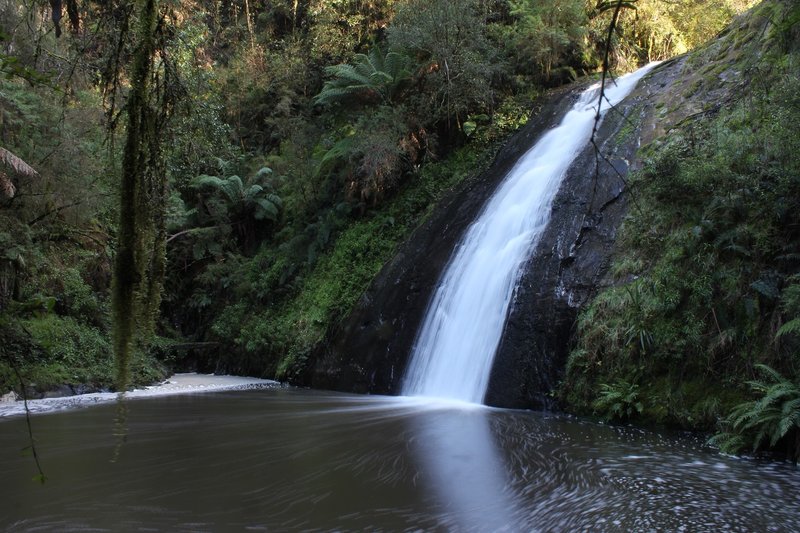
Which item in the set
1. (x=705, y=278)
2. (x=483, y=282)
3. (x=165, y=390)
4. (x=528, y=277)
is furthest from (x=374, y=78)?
(x=705, y=278)

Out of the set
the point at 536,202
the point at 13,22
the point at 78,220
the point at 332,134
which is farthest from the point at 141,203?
the point at 332,134

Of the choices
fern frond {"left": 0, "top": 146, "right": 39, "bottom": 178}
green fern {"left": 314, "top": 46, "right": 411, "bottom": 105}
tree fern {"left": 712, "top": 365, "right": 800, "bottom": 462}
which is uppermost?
green fern {"left": 314, "top": 46, "right": 411, "bottom": 105}

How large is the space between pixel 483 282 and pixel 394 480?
4.94 metres

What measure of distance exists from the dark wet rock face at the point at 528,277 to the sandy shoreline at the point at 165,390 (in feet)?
6.18

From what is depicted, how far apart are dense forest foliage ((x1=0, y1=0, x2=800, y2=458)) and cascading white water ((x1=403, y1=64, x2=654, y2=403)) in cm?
159

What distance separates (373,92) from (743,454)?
12758mm

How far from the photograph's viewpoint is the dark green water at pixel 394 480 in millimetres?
3941

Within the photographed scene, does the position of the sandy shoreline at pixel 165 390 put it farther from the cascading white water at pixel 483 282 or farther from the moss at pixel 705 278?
the moss at pixel 705 278

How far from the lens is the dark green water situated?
394 cm

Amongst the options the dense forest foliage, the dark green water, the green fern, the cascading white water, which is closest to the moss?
the dense forest foliage

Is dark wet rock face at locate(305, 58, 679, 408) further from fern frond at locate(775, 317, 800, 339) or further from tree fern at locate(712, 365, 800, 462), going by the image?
tree fern at locate(712, 365, 800, 462)

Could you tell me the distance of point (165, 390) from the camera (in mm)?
11930

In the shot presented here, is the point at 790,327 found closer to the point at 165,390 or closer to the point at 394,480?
the point at 394,480

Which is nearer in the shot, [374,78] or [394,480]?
[394,480]
